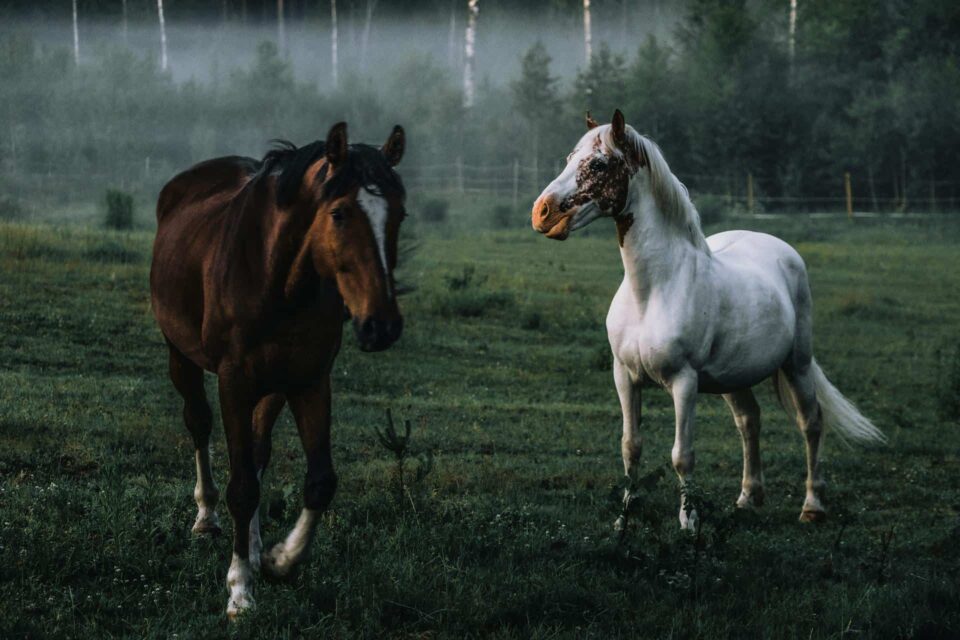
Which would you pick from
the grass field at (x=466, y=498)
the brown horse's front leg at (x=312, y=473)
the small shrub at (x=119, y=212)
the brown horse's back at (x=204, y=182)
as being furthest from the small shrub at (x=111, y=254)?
the brown horse's front leg at (x=312, y=473)

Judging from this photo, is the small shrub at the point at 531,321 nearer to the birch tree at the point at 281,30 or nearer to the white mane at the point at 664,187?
the white mane at the point at 664,187

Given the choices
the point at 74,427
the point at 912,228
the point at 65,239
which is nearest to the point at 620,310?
the point at 74,427

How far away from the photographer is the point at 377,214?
4.20 meters

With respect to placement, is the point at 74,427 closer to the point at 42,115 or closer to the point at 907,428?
the point at 907,428

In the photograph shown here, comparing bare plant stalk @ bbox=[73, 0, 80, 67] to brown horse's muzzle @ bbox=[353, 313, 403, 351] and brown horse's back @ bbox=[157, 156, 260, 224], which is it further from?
brown horse's muzzle @ bbox=[353, 313, 403, 351]

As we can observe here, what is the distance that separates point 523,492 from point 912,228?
30967 mm

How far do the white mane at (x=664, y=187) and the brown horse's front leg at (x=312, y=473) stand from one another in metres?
2.62

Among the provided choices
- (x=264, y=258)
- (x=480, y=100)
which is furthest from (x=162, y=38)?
(x=264, y=258)

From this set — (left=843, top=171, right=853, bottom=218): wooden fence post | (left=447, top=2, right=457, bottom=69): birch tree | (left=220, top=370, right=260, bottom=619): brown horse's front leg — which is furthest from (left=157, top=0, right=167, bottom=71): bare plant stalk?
(left=220, top=370, right=260, bottom=619): brown horse's front leg

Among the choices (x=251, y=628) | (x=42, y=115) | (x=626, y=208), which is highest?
(x=42, y=115)

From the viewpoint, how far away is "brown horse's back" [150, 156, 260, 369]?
5.66 meters

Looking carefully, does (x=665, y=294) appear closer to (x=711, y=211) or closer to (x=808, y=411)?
(x=808, y=411)

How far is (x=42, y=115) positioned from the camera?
40031mm

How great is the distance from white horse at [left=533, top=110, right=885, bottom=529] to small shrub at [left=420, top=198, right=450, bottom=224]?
2655 centimetres
